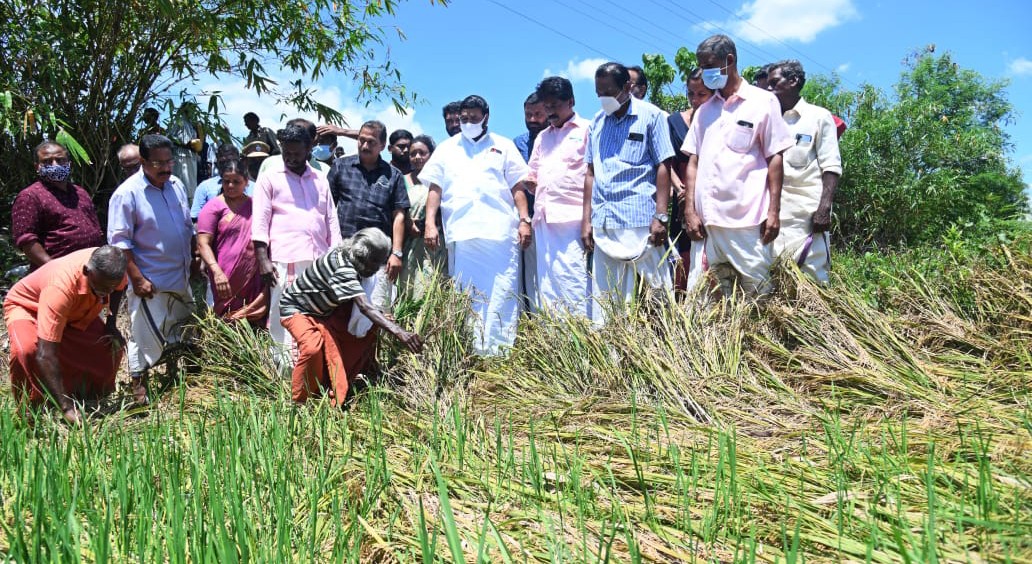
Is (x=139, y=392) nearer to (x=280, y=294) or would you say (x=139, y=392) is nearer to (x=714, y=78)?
(x=280, y=294)

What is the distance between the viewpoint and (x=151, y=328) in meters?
4.57

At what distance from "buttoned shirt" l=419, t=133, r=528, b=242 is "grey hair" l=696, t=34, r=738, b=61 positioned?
A: 136 cm

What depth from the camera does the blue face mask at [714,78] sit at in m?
4.09

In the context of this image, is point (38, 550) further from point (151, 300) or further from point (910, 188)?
point (910, 188)

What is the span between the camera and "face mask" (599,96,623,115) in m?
4.41

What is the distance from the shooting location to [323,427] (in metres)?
2.97

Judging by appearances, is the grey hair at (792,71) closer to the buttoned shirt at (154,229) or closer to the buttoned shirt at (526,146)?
the buttoned shirt at (526,146)

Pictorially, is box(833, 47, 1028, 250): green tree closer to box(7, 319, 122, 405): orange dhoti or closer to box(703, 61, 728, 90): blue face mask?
box(703, 61, 728, 90): blue face mask

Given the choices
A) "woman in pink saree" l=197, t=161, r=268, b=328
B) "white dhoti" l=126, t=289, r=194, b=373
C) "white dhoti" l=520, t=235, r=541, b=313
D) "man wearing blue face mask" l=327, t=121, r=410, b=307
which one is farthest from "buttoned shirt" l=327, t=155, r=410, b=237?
"white dhoti" l=126, t=289, r=194, b=373

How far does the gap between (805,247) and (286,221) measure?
9.79 feet

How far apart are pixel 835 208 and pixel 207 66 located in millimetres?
7428

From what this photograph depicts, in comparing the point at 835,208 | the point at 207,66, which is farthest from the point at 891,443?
the point at 835,208

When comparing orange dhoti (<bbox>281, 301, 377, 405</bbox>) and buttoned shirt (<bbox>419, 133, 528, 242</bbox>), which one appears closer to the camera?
orange dhoti (<bbox>281, 301, 377, 405</bbox>)

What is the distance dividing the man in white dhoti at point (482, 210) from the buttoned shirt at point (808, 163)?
1.58m
